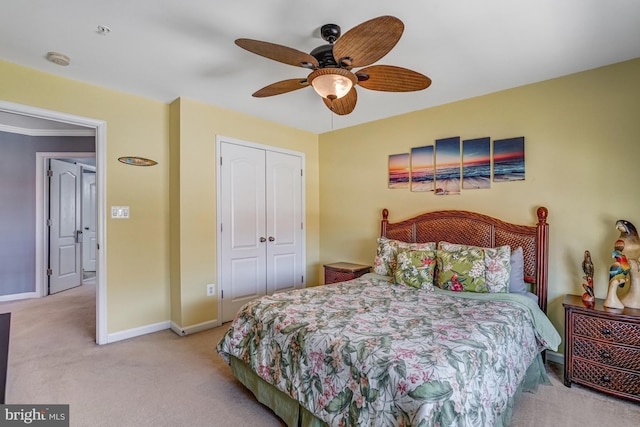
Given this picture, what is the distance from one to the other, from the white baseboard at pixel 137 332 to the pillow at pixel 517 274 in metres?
3.39

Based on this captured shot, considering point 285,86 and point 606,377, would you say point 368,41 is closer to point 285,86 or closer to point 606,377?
point 285,86

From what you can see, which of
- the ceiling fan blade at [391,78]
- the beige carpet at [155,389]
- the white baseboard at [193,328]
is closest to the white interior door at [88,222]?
the beige carpet at [155,389]

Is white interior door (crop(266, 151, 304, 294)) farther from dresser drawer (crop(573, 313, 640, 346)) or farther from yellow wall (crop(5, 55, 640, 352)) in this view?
dresser drawer (crop(573, 313, 640, 346))

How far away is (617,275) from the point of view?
87.7 inches

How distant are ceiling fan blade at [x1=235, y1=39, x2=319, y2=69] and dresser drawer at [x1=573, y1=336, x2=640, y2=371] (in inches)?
103

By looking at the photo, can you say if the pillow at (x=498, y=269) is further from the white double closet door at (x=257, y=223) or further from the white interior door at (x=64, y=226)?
the white interior door at (x=64, y=226)

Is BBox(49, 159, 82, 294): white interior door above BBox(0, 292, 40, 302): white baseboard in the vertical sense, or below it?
above

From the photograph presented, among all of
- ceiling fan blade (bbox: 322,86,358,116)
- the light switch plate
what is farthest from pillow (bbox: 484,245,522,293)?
the light switch plate

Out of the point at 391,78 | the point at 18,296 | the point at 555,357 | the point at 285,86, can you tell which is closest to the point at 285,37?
the point at 285,86

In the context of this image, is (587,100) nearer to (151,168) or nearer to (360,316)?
(360,316)

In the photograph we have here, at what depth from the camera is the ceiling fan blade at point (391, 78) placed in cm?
185

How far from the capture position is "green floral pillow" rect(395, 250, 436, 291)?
8.89ft

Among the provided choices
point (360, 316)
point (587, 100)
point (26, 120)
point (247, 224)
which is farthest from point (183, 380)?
point (26, 120)

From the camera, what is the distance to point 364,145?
408 cm
